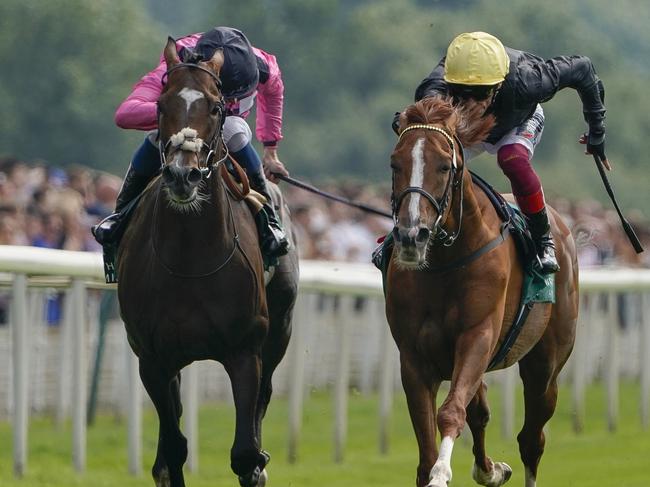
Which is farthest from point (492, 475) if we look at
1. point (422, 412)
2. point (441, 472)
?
point (441, 472)

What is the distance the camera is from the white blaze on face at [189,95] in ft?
24.8

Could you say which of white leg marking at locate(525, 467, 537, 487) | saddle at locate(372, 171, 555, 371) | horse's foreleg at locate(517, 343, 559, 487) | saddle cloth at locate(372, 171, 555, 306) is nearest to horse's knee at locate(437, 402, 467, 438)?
saddle at locate(372, 171, 555, 371)

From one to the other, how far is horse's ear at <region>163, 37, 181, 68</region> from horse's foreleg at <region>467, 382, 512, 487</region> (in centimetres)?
233

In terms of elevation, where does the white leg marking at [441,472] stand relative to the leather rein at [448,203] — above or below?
below

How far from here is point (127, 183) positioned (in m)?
8.55

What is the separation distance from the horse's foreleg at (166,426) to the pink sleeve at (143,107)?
1065 mm

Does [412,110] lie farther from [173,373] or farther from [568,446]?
[568,446]

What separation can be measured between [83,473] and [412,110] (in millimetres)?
3120

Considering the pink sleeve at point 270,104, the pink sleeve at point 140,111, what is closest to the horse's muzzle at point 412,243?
the pink sleeve at point 140,111

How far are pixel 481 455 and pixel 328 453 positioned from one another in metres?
2.97

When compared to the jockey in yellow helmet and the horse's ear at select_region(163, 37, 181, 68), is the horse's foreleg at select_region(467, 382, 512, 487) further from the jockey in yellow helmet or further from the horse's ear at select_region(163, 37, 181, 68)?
the horse's ear at select_region(163, 37, 181, 68)

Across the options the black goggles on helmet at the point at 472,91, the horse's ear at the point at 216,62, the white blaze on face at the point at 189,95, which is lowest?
the white blaze on face at the point at 189,95

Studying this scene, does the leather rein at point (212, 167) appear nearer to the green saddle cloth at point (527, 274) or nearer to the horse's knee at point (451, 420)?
the green saddle cloth at point (527, 274)

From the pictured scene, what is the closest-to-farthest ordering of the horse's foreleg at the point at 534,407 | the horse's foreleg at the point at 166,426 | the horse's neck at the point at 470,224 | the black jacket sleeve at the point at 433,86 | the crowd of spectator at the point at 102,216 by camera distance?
1. the horse's neck at the point at 470,224
2. the black jacket sleeve at the point at 433,86
3. the horse's foreleg at the point at 166,426
4. the horse's foreleg at the point at 534,407
5. the crowd of spectator at the point at 102,216
